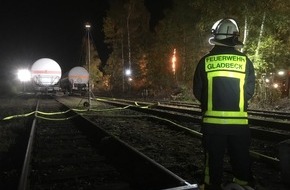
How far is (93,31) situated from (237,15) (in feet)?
204

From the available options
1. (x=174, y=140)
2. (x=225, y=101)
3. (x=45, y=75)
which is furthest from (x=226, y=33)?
(x=45, y=75)

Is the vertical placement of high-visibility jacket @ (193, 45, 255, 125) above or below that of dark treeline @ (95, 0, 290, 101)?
below

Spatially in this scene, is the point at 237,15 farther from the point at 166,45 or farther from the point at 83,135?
the point at 166,45

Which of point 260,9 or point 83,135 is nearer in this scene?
point 83,135

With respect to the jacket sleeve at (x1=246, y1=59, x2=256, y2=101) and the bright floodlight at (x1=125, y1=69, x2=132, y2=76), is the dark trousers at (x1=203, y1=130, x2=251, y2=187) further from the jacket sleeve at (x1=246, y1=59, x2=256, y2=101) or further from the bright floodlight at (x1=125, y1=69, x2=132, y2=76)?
the bright floodlight at (x1=125, y1=69, x2=132, y2=76)

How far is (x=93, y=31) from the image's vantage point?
82.5m

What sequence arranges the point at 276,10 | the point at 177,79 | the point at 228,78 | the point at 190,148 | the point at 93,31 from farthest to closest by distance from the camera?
the point at 93,31, the point at 177,79, the point at 276,10, the point at 190,148, the point at 228,78

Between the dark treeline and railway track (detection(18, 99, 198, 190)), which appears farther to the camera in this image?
the dark treeline

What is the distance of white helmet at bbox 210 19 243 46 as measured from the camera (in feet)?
13.4

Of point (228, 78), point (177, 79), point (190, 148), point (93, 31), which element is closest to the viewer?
point (228, 78)

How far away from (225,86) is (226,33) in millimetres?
583

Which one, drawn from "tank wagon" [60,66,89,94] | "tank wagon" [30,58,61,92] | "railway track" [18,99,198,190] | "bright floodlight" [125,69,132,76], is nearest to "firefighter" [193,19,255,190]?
"railway track" [18,99,198,190]

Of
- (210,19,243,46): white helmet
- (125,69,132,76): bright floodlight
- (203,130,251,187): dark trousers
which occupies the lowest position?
(203,130,251,187): dark trousers

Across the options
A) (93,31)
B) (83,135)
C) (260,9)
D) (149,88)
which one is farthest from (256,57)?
(93,31)
